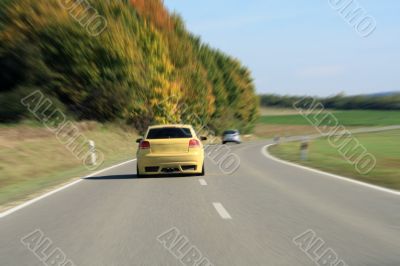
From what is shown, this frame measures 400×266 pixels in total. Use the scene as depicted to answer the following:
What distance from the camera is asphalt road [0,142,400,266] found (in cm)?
681

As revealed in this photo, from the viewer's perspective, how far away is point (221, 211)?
10.4m

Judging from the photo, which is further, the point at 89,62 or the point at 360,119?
the point at 360,119

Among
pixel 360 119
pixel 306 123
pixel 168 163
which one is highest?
pixel 168 163

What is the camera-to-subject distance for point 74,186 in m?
15.1

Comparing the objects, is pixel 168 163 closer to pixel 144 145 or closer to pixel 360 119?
pixel 144 145

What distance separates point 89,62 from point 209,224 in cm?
3907

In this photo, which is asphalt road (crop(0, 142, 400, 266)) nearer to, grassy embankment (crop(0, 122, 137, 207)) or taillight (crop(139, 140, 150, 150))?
grassy embankment (crop(0, 122, 137, 207))

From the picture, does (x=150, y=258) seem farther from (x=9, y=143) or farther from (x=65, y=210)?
(x=9, y=143)

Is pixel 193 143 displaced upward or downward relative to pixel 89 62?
upward

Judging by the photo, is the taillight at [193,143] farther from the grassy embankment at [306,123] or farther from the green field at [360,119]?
the green field at [360,119]

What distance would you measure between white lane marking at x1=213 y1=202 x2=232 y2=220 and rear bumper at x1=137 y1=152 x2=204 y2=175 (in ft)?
17.8

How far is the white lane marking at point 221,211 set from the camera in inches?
386

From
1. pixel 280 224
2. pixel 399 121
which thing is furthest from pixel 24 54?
pixel 399 121

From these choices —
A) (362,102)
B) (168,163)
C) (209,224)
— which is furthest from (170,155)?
(362,102)
